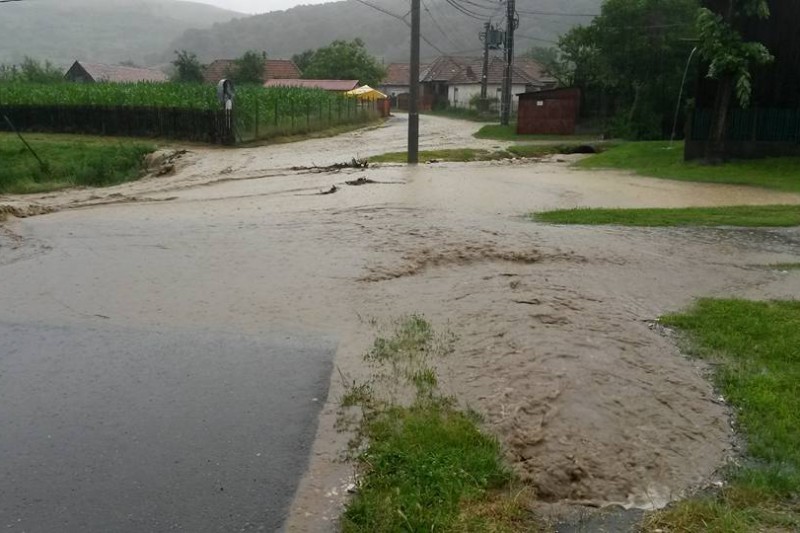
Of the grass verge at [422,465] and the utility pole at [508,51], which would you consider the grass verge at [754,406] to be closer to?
the grass verge at [422,465]

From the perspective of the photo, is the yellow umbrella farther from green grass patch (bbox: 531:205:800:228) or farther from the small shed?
green grass patch (bbox: 531:205:800:228)

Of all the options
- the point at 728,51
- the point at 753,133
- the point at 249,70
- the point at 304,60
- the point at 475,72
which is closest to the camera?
the point at 728,51

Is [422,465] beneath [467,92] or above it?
beneath

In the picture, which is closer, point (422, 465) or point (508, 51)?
point (422, 465)

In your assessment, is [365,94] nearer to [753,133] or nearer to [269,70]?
[269,70]

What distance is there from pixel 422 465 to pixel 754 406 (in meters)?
2.58

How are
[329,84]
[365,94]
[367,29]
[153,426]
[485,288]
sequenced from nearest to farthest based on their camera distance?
[153,426]
[485,288]
[365,94]
[329,84]
[367,29]

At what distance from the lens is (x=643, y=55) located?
36656mm

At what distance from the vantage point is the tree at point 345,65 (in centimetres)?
8375

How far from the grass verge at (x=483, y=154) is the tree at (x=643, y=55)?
527cm

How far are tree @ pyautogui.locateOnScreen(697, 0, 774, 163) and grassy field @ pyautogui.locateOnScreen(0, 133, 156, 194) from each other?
1709 cm

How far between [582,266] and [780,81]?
15928mm

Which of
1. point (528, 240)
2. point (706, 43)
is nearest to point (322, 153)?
point (706, 43)

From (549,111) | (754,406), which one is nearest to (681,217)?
(754,406)
